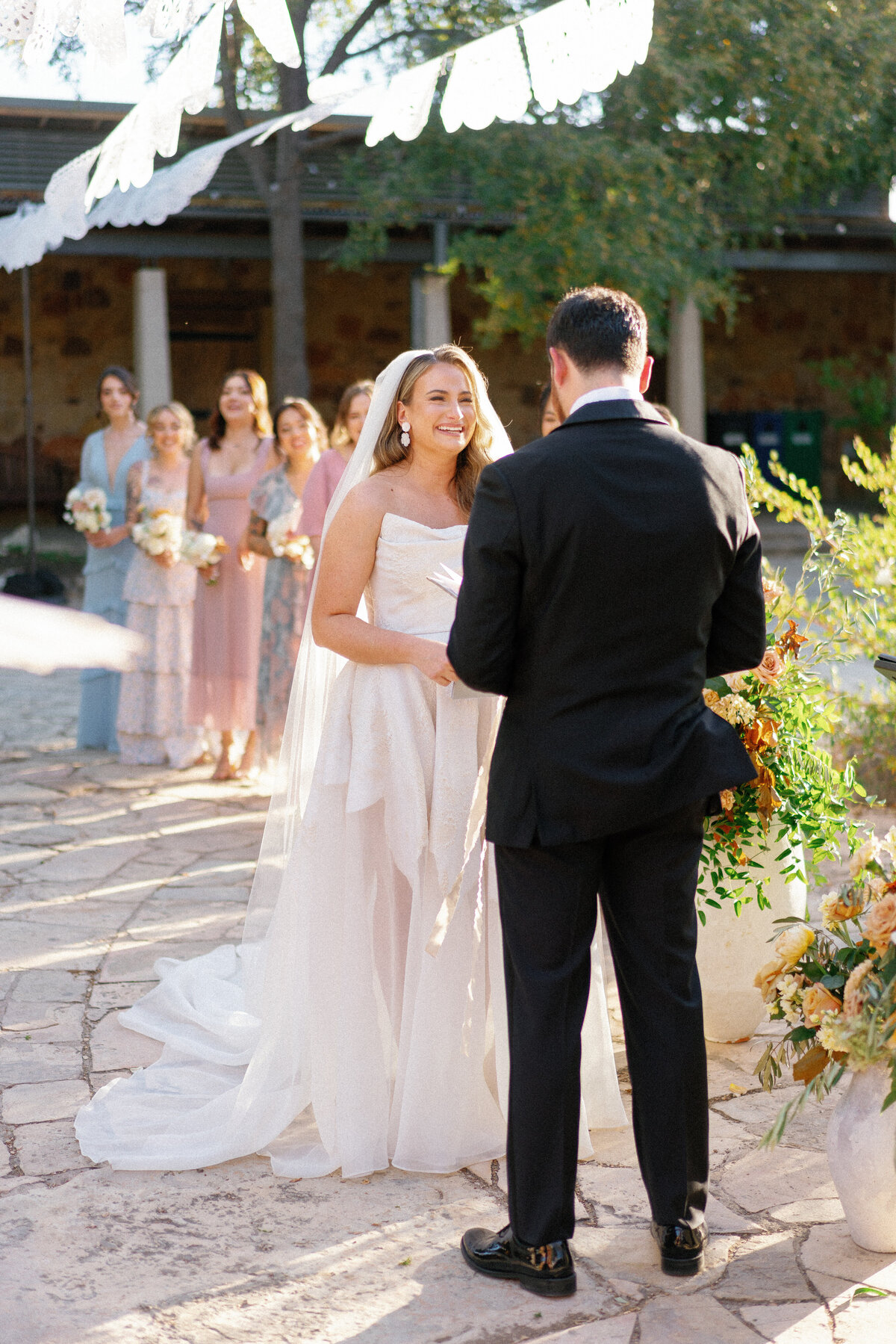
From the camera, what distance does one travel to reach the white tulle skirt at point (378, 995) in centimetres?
318

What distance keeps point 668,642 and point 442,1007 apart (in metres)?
1.18

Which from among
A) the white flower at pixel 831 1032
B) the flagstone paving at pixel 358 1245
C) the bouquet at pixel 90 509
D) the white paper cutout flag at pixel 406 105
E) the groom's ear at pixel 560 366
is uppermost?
the white paper cutout flag at pixel 406 105

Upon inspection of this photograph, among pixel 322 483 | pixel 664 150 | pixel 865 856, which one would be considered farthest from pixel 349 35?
pixel 865 856

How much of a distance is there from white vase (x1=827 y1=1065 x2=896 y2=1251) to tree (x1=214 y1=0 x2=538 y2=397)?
10849 millimetres

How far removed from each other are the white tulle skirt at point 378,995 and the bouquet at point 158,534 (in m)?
4.01

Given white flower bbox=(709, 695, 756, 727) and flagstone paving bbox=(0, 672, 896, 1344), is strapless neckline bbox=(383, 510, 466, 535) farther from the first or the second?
flagstone paving bbox=(0, 672, 896, 1344)

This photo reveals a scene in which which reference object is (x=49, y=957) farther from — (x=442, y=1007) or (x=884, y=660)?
(x=884, y=660)

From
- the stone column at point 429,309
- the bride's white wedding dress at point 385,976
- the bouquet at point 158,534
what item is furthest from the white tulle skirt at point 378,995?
the stone column at point 429,309

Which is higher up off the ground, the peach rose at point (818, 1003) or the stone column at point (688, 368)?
the stone column at point (688, 368)

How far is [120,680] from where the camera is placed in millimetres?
7445

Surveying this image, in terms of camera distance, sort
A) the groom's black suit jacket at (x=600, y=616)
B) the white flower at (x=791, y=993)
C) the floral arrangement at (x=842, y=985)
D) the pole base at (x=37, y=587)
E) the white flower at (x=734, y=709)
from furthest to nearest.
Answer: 1. the pole base at (x=37, y=587)
2. the white flower at (x=734, y=709)
3. the white flower at (x=791, y=993)
4. the floral arrangement at (x=842, y=985)
5. the groom's black suit jacket at (x=600, y=616)

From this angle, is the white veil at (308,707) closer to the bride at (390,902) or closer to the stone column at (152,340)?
the bride at (390,902)

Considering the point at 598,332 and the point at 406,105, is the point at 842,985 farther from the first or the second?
Answer: the point at 406,105

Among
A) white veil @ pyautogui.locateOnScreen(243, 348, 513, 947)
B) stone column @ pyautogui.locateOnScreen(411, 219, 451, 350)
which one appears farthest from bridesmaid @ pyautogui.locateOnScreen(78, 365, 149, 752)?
stone column @ pyautogui.locateOnScreen(411, 219, 451, 350)
